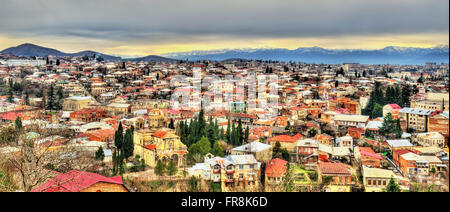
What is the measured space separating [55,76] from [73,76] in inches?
22.2

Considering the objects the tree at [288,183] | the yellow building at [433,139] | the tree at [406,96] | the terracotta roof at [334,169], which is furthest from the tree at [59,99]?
the tree at [406,96]

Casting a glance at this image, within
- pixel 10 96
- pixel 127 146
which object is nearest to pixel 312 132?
pixel 127 146

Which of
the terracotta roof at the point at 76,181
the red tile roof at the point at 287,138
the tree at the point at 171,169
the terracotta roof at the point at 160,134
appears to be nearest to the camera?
the terracotta roof at the point at 76,181

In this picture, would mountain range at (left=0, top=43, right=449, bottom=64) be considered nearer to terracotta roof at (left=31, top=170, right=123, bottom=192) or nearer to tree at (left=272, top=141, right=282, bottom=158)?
tree at (left=272, top=141, right=282, bottom=158)

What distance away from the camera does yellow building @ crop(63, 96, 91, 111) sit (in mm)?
9471

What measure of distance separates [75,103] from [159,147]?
403 cm

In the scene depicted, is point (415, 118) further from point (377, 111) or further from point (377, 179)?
point (377, 179)

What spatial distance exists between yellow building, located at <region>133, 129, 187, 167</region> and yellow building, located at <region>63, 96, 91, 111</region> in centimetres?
300

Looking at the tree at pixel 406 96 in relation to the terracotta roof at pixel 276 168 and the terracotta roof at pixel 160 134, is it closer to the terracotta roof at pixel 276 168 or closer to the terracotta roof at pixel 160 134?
the terracotta roof at pixel 276 168

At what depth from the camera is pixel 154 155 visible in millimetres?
6977

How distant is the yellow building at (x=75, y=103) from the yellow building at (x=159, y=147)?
118 inches

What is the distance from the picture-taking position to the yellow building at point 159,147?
6969 mm

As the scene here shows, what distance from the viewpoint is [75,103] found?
31.7 feet
